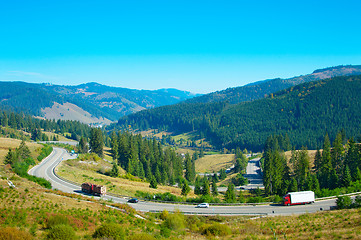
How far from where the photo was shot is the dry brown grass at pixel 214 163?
17641 cm

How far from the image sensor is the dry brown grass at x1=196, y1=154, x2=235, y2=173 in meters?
176

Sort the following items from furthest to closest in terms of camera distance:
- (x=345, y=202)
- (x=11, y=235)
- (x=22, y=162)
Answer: (x=22, y=162) < (x=345, y=202) < (x=11, y=235)

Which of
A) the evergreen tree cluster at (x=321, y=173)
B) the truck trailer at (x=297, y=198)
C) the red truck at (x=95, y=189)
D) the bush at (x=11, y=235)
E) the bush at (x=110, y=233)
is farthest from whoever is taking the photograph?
the evergreen tree cluster at (x=321, y=173)

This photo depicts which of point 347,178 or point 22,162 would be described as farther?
point 22,162

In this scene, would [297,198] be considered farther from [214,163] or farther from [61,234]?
[214,163]

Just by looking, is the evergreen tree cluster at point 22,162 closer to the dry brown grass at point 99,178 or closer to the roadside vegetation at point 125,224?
the dry brown grass at point 99,178

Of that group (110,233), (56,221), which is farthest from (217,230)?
(56,221)

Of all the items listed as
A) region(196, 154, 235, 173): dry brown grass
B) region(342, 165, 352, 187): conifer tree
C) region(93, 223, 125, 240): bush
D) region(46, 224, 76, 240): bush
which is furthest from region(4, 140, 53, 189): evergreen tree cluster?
region(196, 154, 235, 173): dry brown grass

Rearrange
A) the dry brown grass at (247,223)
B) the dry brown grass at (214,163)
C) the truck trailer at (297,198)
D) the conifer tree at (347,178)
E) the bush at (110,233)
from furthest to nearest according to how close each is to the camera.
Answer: the dry brown grass at (214,163), the conifer tree at (347,178), the truck trailer at (297,198), the dry brown grass at (247,223), the bush at (110,233)

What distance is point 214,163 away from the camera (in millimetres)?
185875

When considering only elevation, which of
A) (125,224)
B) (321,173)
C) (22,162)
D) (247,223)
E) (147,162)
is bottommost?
(321,173)

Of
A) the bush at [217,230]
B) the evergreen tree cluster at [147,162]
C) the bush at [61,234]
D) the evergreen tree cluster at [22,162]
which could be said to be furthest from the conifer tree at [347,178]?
the evergreen tree cluster at [22,162]

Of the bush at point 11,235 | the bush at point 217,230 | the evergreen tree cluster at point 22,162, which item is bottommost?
the bush at point 217,230

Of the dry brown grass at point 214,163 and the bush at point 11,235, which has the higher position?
the bush at point 11,235
